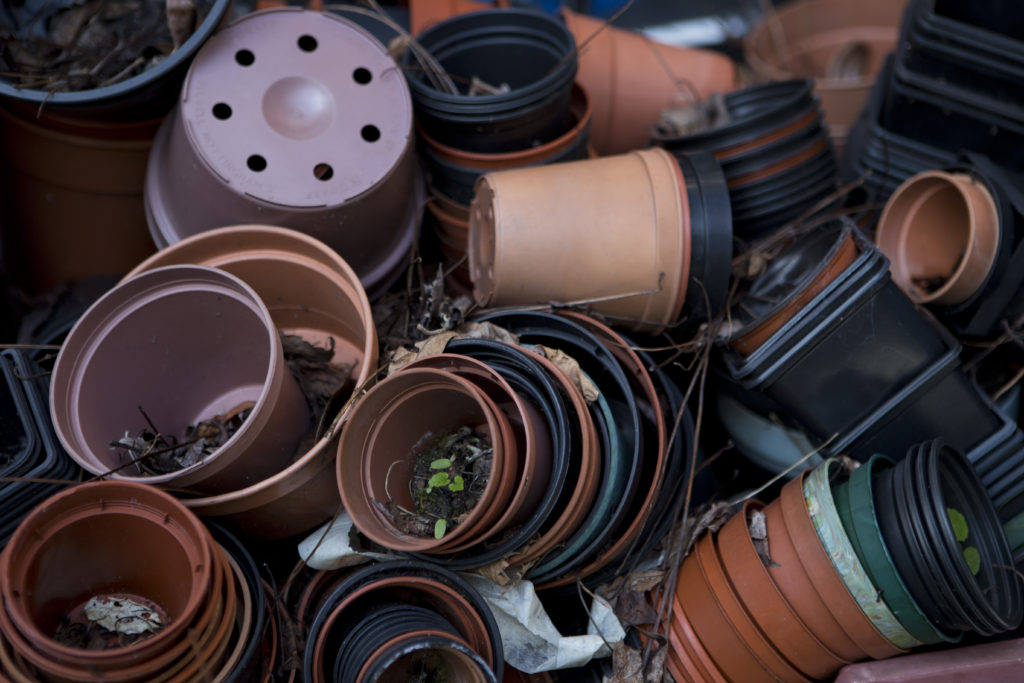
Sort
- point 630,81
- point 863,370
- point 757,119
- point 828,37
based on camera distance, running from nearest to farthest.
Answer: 1. point 863,370
2. point 757,119
3. point 630,81
4. point 828,37

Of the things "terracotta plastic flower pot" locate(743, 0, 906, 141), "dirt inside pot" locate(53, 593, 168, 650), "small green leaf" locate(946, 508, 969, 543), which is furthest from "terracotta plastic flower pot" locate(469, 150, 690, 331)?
"terracotta plastic flower pot" locate(743, 0, 906, 141)

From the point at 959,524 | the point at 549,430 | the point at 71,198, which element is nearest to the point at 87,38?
the point at 71,198

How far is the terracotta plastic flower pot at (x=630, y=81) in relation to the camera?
2.63m

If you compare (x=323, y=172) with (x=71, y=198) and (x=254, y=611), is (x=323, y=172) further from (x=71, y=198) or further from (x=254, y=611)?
(x=254, y=611)

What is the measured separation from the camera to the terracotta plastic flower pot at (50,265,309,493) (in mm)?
1649

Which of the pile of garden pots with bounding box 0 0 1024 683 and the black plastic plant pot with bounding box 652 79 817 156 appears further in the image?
the black plastic plant pot with bounding box 652 79 817 156

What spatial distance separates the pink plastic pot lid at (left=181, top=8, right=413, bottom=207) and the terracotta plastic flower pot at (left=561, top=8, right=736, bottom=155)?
2.75 feet

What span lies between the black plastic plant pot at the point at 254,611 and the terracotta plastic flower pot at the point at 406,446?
28cm

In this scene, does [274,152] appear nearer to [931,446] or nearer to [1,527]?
[1,527]

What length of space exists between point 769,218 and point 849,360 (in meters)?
0.57

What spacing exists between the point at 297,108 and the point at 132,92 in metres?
0.38

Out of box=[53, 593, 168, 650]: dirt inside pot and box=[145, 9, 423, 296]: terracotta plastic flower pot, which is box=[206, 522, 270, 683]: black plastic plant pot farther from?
box=[145, 9, 423, 296]: terracotta plastic flower pot

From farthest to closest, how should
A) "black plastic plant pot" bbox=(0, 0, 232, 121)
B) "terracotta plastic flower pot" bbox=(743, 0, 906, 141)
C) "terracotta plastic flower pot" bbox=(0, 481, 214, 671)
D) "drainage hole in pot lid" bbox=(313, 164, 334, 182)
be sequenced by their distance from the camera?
"terracotta plastic flower pot" bbox=(743, 0, 906, 141) → "drainage hole in pot lid" bbox=(313, 164, 334, 182) → "black plastic plant pot" bbox=(0, 0, 232, 121) → "terracotta plastic flower pot" bbox=(0, 481, 214, 671)

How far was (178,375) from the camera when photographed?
1983 mm
